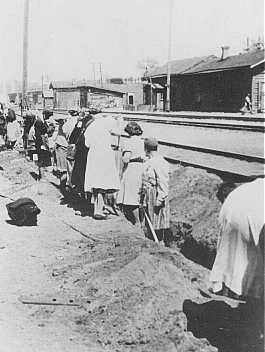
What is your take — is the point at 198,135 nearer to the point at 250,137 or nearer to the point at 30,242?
the point at 250,137

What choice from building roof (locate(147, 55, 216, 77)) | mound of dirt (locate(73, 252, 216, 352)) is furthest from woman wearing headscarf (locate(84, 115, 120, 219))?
building roof (locate(147, 55, 216, 77))

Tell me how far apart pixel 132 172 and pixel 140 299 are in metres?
3.24

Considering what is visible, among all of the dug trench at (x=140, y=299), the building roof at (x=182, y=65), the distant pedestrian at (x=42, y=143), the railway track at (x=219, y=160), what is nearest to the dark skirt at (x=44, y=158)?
the distant pedestrian at (x=42, y=143)

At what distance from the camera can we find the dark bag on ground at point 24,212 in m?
7.69

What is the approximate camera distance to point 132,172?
7.66 meters

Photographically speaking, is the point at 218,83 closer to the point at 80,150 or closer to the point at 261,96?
the point at 261,96

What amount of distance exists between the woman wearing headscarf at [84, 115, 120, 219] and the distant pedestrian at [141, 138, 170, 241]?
1116 mm

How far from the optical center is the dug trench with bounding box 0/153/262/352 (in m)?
4.12

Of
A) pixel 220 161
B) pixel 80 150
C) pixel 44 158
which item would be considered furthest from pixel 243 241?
pixel 44 158

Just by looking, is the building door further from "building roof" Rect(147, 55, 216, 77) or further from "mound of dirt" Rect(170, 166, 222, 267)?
"mound of dirt" Rect(170, 166, 222, 267)

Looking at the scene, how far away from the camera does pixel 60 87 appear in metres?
50.2

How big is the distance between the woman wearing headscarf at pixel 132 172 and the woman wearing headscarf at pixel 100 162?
1.12ft

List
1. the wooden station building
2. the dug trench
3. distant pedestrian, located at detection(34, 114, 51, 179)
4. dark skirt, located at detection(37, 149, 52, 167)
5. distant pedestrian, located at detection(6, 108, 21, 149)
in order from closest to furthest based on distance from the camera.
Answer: the dug trench → distant pedestrian, located at detection(34, 114, 51, 179) → dark skirt, located at detection(37, 149, 52, 167) → distant pedestrian, located at detection(6, 108, 21, 149) → the wooden station building

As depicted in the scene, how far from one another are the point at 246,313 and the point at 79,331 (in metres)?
1.40
